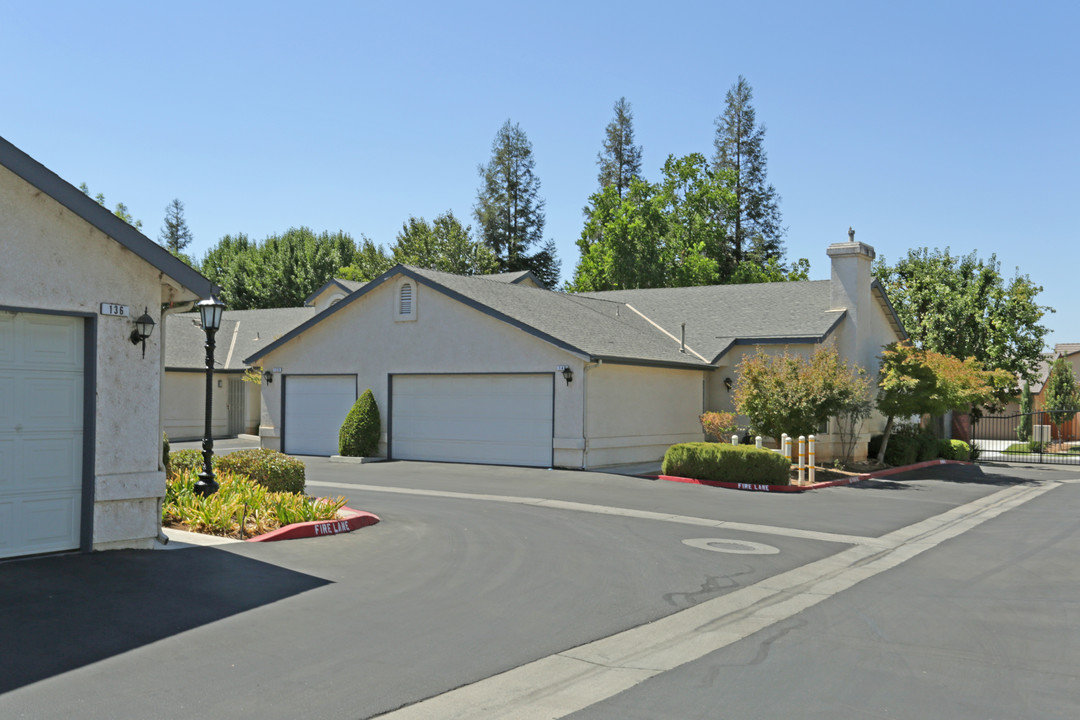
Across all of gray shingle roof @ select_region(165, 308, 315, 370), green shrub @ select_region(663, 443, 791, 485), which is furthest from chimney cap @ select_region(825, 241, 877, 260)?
gray shingle roof @ select_region(165, 308, 315, 370)

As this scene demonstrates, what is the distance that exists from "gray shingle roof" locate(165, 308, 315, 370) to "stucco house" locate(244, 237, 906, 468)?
6839mm

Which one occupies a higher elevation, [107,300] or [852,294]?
[852,294]

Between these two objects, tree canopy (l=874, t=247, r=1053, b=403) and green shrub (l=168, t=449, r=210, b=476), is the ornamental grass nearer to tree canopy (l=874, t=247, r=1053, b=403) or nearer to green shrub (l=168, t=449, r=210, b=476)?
green shrub (l=168, t=449, r=210, b=476)

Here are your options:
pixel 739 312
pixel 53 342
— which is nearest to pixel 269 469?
pixel 53 342

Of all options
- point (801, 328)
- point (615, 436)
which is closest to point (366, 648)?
point (615, 436)

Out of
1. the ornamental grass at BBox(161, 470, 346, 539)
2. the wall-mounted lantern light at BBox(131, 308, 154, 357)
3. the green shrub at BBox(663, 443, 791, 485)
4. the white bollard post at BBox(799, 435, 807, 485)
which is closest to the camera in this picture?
the wall-mounted lantern light at BBox(131, 308, 154, 357)

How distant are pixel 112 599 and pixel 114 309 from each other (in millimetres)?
3537

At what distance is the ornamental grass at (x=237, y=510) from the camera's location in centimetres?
1191

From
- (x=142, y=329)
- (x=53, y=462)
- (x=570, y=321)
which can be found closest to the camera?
(x=53, y=462)

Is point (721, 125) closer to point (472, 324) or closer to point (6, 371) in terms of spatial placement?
point (472, 324)

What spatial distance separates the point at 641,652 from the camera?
757 cm

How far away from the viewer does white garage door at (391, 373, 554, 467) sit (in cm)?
2394

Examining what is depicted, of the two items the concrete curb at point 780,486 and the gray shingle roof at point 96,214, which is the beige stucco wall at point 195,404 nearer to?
the concrete curb at point 780,486

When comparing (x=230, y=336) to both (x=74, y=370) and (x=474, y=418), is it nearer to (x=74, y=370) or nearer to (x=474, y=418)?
(x=474, y=418)
